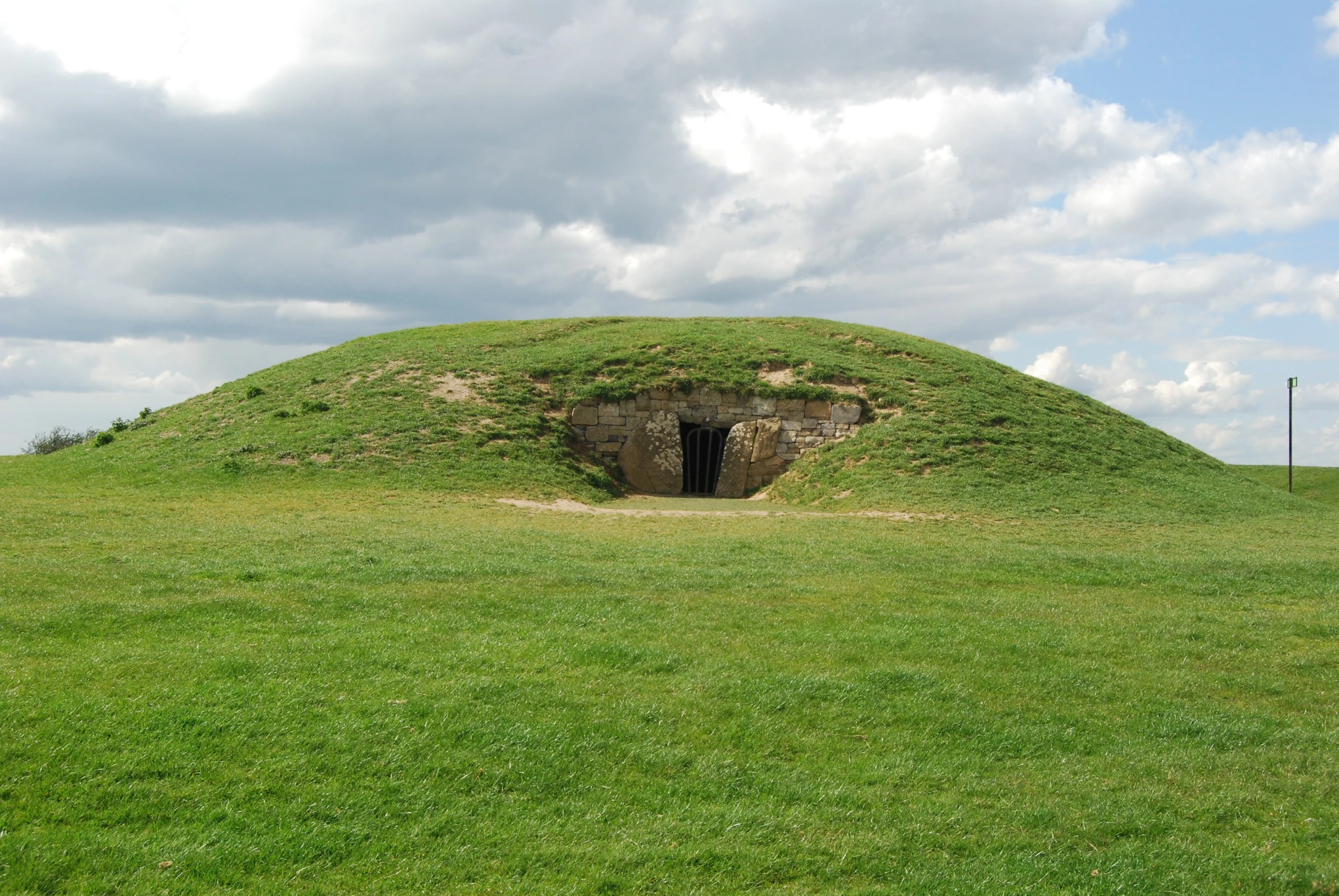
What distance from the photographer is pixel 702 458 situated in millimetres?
27641

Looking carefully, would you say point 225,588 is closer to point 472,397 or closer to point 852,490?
point 852,490

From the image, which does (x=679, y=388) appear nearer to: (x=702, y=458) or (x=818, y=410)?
(x=702, y=458)

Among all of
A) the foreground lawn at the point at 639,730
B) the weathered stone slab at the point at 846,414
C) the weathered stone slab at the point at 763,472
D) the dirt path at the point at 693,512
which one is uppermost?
the weathered stone slab at the point at 846,414

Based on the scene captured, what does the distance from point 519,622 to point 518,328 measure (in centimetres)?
2592

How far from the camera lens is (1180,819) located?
560cm

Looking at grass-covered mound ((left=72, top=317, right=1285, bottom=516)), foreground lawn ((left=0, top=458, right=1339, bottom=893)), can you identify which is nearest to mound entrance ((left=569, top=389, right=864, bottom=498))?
grass-covered mound ((left=72, top=317, right=1285, bottom=516))

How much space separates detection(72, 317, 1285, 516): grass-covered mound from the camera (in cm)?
2181

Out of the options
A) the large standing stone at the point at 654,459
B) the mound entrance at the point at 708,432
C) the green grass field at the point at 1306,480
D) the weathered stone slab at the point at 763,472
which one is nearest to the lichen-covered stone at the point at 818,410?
the mound entrance at the point at 708,432

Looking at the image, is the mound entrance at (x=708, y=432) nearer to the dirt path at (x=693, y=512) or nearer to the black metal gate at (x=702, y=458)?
the black metal gate at (x=702, y=458)

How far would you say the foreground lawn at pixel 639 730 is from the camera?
491 cm

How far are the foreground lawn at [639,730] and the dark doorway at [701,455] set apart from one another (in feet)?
50.2

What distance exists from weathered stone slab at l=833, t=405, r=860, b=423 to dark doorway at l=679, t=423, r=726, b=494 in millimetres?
3380

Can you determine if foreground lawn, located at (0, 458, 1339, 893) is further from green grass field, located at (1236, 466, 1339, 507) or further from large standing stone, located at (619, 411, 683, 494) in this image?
green grass field, located at (1236, 466, 1339, 507)

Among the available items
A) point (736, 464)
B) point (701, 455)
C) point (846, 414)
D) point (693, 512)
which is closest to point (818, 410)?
point (846, 414)
